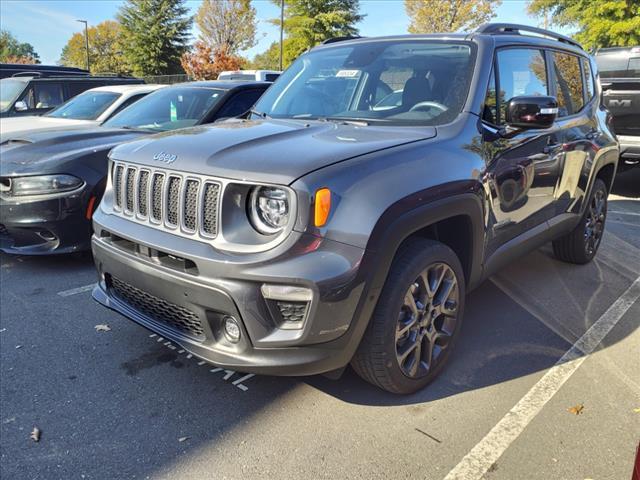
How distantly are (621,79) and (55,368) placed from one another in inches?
333

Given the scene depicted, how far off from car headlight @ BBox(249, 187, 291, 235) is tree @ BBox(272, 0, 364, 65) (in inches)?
1510

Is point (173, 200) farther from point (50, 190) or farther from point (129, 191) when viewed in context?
point (50, 190)

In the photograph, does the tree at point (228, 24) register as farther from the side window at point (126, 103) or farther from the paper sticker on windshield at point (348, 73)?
the paper sticker on windshield at point (348, 73)

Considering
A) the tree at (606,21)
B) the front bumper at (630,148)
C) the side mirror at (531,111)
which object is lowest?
the front bumper at (630,148)

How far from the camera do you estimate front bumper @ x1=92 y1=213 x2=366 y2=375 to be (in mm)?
2137

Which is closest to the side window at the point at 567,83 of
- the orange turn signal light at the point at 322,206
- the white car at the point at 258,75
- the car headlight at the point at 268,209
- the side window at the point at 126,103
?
the orange turn signal light at the point at 322,206

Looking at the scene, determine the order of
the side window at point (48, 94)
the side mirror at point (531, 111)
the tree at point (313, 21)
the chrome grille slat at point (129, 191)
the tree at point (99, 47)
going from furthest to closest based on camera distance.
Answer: the tree at point (99, 47), the tree at point (313, 21), the side window at point (48, 94), the side mirror at point (531, 111), the chrome grille slat at point (129, 191)

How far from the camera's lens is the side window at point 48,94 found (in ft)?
31.0

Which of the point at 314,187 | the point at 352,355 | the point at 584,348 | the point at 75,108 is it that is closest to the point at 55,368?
the point at 352,355

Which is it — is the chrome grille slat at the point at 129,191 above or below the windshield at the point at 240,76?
below

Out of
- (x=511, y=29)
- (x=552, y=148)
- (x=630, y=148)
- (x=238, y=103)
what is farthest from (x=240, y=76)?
(x=552, y=148)

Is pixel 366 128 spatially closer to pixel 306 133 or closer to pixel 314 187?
pixel 306 133

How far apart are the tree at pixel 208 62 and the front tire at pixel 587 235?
3541 centimetres

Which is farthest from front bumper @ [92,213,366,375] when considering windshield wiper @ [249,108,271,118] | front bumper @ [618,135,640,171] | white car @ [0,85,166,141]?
front bumper @ [618,135,640,171]
